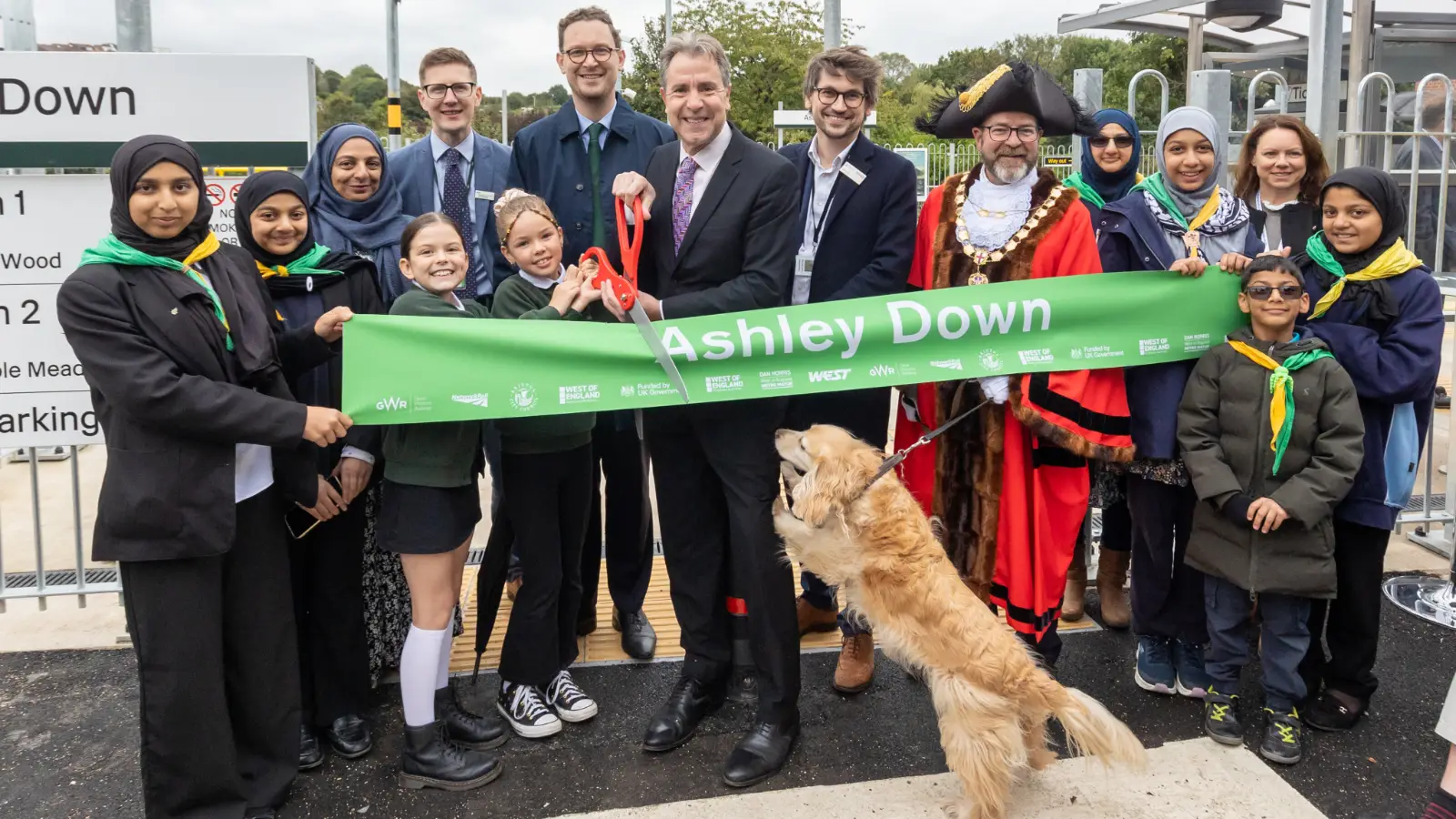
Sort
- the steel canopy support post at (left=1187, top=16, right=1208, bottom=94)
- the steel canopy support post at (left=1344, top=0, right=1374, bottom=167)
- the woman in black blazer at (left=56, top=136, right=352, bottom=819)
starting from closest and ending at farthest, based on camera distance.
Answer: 1. the woman in black blazer at (left=56, top=136, right=352, bottom=819)
2. the steel canopy support post at (left=1187, top=16, right=1208, bottom=94)
3. the steel canopy support post at (left=1344, top=0, right=1374, bottom=167)

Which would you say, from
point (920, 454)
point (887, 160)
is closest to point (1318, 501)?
point (920, 454)

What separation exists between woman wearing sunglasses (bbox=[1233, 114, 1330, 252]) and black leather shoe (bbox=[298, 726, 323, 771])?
430 cm

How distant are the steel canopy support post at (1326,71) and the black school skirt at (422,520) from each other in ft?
15.4

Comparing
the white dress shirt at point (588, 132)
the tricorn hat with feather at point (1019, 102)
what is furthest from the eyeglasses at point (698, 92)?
the white dress shirt at point (588, 132)

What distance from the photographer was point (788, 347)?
3848 millimetres

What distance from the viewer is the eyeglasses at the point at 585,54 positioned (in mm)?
4805

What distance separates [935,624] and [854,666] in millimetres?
1148

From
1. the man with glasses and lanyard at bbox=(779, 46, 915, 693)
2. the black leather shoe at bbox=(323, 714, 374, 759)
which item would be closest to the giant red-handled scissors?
the man with glasses and lanyard at bbox=(779, 46, 915, 693)

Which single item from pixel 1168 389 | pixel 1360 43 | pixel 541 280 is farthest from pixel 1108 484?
pixel 1360 43

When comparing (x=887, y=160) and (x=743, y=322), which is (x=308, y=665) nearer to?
(x=743, y=322)

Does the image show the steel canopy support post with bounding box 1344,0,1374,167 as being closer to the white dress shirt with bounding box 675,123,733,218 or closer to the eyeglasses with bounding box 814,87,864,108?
the eyeglasses with bounding box 814,87,864,108

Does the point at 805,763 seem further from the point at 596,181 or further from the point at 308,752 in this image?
the point at 596,181

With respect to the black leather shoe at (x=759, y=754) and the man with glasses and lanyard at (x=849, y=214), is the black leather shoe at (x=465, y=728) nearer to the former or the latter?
the black leather shoe at (x=759, y=754)

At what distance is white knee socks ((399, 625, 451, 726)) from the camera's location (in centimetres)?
374
